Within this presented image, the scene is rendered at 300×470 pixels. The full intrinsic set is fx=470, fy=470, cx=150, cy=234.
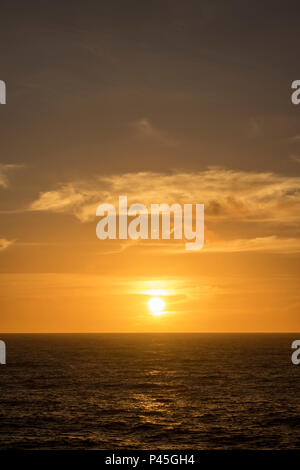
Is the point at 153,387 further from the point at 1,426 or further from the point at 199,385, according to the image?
the point at 1,426

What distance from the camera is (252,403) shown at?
7194cm

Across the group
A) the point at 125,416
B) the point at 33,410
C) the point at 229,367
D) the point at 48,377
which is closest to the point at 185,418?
the point at 125,416

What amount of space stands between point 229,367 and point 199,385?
127 feet

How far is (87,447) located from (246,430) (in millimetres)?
19018

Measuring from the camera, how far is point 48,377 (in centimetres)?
10275

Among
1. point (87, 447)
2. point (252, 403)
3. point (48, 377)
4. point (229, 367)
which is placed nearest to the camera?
point (87, 447)

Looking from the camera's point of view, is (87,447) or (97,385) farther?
(97,385)

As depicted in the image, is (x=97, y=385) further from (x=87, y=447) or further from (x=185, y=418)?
(x=87, y=447)
